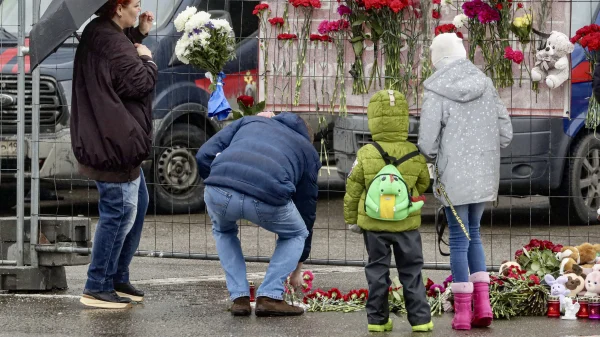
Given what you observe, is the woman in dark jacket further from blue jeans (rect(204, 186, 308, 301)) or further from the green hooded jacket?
the green hooded jacket

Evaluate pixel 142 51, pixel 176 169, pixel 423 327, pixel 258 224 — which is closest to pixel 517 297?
pixel 423 327

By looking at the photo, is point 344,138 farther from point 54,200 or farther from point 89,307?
point 54,200

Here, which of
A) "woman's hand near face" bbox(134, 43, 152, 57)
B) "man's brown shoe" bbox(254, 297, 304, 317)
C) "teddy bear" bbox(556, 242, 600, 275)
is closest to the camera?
"man's brown shoe" bbox(254, 297, 304, 317)

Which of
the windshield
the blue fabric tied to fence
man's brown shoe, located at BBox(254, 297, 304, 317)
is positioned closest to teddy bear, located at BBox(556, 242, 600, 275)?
man's brown shoe, located at BBox(254, 297, 304, 317)

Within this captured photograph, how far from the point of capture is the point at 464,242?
7555mm

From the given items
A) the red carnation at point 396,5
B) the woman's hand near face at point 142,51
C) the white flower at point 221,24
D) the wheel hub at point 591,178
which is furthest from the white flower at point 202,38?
the wheel hub at point 591,178

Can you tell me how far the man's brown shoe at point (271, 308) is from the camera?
7840mm

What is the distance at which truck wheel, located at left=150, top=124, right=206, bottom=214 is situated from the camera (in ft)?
32.5

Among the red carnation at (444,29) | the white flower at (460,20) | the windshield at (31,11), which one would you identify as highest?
the windshield at (31,11)

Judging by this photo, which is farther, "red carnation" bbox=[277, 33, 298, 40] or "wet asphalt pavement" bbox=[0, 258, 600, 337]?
"red carnation" bbox=[277, 33, 298, 40]

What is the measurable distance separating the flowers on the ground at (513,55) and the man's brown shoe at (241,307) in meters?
2.40

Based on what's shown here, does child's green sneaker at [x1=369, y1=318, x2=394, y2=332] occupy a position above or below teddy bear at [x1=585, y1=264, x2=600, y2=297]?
below

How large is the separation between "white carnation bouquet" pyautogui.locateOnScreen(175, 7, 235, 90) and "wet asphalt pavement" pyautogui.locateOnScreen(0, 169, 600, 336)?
57.6 inches

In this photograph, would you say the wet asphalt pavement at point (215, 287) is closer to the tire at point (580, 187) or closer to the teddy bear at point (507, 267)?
the tire at point (580, 187)
